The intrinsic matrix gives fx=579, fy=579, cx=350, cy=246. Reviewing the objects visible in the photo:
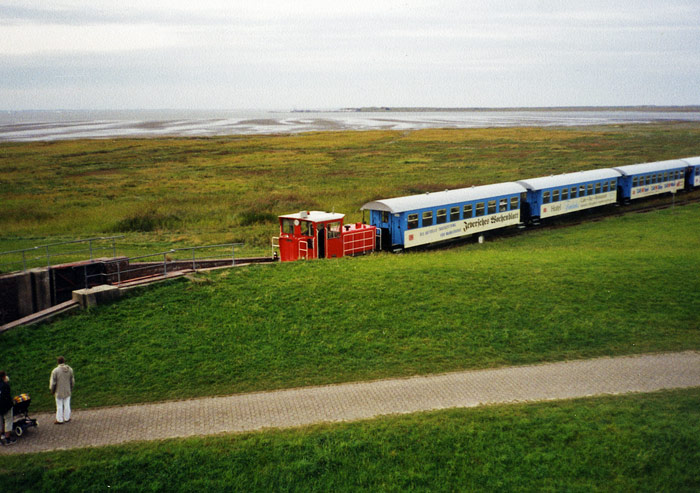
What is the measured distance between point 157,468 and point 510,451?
638 cm

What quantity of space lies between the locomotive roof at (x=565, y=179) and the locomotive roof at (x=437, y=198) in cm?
139

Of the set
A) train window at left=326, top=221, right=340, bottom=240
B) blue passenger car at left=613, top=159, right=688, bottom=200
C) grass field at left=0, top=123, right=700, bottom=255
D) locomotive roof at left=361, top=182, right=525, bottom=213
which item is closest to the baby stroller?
train window at left=326, top=221, right=340, bottom=240

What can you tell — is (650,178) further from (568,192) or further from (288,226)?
(288,226)

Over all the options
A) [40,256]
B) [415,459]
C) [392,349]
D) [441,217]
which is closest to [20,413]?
[415,459]

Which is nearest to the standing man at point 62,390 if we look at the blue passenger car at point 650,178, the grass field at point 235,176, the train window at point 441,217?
the grass field at point 235,176

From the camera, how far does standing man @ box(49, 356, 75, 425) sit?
38.7 feet

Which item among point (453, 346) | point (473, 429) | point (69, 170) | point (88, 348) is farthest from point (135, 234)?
point (69, 170)

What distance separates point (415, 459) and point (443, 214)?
2084 centimetres

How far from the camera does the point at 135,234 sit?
35.2 m

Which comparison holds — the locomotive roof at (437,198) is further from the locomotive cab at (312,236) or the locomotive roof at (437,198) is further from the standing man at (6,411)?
the standing man at (6,411)

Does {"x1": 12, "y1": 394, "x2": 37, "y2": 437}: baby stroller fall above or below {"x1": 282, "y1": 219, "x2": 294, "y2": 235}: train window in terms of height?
below

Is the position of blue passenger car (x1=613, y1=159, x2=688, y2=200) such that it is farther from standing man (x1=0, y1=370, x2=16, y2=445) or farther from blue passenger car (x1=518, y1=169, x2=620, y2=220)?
standing man (x1=0, y1=370, x2=16, y2=445)

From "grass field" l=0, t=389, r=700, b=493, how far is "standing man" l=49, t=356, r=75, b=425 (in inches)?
53.9

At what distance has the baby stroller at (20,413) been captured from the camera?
1149 centimetres
